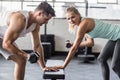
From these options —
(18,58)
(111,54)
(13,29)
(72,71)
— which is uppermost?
(13,29)

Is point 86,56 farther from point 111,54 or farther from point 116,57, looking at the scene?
point 116,57

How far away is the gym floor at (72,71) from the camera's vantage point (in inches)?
185

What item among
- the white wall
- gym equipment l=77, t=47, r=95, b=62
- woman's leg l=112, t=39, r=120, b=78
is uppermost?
woman's leg l=112, t=39, r=120, b=78

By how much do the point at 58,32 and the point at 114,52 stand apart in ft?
11.2

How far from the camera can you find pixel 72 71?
205 inches

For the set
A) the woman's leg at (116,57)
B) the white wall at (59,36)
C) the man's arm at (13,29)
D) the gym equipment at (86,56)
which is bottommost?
the gym equipment at (86,56)

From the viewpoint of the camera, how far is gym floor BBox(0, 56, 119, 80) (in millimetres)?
4695

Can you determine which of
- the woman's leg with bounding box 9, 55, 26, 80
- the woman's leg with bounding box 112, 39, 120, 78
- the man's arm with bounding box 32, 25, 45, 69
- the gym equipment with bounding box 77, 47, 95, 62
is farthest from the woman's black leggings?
the gym equipment with bounding box 77, 47, 95, 62

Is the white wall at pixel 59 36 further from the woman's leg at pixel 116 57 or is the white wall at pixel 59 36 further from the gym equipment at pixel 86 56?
the woman's leg at pixel 116 57

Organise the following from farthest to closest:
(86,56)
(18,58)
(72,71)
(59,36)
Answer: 1. (59,36)
2. (86,56)
3. (72,71)
4. (18,58)

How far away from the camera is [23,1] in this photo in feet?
22.5

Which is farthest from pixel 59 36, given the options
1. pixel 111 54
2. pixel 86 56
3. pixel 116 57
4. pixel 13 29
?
pixel 13 29

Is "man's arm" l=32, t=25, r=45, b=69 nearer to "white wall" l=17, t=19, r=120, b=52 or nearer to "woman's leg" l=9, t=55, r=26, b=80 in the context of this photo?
"woman's leg" l=9, t=55, r=26, b=80

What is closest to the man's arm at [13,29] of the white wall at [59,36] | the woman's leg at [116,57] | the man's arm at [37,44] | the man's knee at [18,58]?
the man's knee at [18,58]
